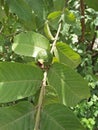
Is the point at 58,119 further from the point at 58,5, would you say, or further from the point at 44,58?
the point at 58,5

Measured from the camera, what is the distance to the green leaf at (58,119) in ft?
2.02

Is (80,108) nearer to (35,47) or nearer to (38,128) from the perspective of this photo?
(35,47)

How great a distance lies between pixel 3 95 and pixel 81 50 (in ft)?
4.90

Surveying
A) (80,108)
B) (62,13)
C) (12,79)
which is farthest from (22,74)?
(80,108)

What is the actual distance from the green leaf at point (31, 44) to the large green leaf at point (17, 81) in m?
0.12

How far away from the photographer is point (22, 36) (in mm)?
842

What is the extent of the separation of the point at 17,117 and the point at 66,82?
0.16 m

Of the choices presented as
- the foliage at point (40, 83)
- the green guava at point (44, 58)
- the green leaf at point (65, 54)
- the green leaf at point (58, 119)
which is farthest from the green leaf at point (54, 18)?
the green leaf at point (58, 119)

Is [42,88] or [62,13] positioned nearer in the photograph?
[42,88]

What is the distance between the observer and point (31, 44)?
825 millimetres

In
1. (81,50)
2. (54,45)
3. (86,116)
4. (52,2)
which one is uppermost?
(52,2)

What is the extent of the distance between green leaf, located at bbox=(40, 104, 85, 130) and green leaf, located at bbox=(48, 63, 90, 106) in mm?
73

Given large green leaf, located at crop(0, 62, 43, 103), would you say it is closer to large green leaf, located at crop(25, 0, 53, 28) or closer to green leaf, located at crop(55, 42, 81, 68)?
green leaf, located at crop(55, 42, 81, 68)

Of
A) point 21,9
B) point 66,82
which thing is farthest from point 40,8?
point 66,82
